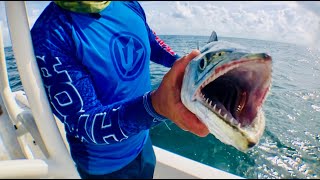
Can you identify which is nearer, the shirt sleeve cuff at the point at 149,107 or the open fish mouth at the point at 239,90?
the open fish mouth at the point at 239,90

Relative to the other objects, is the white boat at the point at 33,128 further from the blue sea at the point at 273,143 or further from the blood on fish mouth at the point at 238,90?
the blue sea at the point at 273,143

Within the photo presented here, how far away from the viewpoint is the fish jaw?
791 mm

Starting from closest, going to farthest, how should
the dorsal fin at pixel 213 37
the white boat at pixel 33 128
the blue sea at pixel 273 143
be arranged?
the white boat at pixel 33 128, the dorsal fin at pixel 213 37, the blue sea at pixel 273 143

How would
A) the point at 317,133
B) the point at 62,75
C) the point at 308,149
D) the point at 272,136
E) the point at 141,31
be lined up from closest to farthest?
1. the point at 62,75
2. the point at 141,31
3. the point at 308,149
4. the point at 272,136
5. the point at 317,133

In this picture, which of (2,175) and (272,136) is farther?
(272,136)

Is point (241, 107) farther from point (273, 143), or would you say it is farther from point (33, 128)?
point (273, 143)

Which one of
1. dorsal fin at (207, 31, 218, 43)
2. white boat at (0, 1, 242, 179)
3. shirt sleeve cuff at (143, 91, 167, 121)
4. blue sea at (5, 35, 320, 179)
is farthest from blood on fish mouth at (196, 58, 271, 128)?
blue sea at (5, 35, 320, 179)

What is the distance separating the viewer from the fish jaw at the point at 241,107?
2.60 ft

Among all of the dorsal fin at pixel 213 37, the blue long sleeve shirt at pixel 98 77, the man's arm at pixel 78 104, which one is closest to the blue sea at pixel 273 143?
the dorsal fin at pixel 213 37

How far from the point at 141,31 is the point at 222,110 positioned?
0.82 metres

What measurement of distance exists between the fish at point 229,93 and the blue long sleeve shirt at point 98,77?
0.18 meters

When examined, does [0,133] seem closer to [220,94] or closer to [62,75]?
[62,75]

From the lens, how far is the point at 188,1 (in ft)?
2.49

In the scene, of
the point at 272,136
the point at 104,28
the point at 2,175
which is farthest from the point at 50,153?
the point at 272,136
